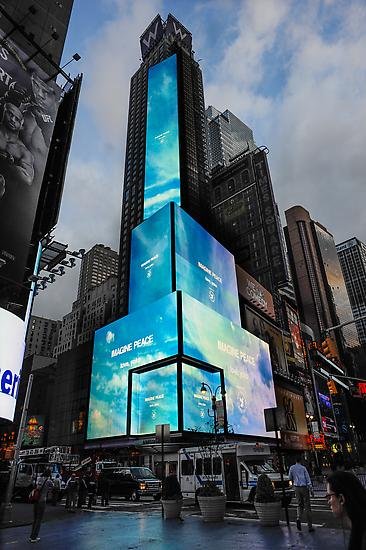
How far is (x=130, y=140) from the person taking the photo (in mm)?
137250

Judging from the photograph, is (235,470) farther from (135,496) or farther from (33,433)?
(33,433)

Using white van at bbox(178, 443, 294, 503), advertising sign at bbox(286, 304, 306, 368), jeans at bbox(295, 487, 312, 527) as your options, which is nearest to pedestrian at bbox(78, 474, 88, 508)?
white van at bbox(178, 443, 294, 503)

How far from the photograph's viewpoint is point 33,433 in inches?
3278

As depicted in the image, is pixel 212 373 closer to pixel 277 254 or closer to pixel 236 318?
pixel 236 318

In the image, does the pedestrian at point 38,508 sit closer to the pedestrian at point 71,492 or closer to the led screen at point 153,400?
the pedestrian at point 71,492

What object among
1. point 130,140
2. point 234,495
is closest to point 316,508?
point 234,495

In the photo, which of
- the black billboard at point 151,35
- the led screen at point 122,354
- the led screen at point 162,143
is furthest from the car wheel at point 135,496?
the black billboard at point 151,35

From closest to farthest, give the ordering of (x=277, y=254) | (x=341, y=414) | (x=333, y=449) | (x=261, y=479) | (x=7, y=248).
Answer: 1. (x=261, y=479)
2. (x=7, y=248)
3. (x=333, y=449)
4. (x=277, y=254)
5. (x=341, y=414)

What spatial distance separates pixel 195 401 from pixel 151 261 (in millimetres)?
16902

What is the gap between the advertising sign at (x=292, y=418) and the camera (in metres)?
57.3

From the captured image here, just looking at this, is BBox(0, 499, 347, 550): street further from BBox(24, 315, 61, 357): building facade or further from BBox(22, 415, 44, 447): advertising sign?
BBox(24, 315, 61, 357): building facade

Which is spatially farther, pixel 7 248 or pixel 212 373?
pixel 212 373

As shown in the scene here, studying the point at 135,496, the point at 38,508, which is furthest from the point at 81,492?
the point at 38,508

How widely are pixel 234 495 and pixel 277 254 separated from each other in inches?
2828
